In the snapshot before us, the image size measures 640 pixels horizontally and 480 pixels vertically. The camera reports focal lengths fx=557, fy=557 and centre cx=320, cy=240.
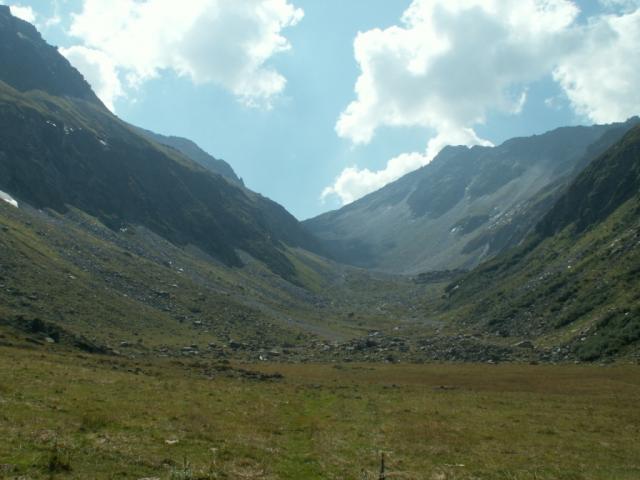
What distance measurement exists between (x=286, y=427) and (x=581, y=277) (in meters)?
111

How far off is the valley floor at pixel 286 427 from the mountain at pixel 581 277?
122 ft

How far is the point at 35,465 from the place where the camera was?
1892 centimetres

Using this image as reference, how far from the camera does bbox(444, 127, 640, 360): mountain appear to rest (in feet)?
313

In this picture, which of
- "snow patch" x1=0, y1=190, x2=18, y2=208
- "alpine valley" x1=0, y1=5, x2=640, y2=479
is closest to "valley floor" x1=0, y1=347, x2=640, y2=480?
"alpine valley" x1=0, y1=5, x2=640, y2=479

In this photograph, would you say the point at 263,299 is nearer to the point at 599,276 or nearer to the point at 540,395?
the point at 599,276

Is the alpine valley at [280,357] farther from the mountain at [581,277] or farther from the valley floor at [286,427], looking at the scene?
the mountain at [581,277]

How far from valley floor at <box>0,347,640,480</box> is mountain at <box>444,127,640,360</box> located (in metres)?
37.2

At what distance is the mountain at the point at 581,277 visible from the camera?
9544 cm

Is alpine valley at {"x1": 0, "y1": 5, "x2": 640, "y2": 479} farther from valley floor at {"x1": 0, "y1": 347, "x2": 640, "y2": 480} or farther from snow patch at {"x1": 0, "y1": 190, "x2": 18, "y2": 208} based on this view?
snow patch at {"x1": 0, "y1": 190, "x2": 18, "y2": 208}

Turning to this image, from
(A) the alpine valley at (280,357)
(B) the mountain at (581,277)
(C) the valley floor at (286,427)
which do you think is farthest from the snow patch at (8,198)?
(B) the mountain at (581,277)

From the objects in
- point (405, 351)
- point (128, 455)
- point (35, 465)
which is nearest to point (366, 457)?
point (128, 455)

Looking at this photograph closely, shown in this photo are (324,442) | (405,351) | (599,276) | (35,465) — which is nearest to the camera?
(35,465)

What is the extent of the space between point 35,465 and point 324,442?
15.1 metres

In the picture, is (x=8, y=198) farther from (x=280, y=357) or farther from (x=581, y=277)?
(x=581, y=277)
